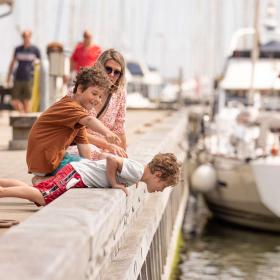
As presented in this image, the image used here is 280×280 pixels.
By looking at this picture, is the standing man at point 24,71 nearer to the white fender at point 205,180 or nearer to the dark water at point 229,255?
the white fender at point 205,180

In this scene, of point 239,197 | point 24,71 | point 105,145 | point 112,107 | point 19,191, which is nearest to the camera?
point 19,191

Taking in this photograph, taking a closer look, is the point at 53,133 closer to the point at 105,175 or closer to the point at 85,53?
the point at 105,175

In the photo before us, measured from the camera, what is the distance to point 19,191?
8672 millimetres

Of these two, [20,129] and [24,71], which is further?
[24,71]

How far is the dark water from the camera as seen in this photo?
53.6 feet

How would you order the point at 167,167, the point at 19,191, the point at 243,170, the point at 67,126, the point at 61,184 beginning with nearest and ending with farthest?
the point at 167,167 < the point at 61,184 < the point at 19,191 < the point at 67,126 < the point at 243,170

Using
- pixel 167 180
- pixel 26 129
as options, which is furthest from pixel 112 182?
pixel 26 129

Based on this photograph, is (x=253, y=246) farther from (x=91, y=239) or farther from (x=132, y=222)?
(x=91, y=239)

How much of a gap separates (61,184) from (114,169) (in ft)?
1.63

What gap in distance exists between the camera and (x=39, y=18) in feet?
147

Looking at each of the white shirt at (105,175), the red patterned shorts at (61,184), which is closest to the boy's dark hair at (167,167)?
the white shirt at (105,175)

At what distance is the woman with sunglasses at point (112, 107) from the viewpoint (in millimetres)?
9711

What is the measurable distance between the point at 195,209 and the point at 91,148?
666 inches

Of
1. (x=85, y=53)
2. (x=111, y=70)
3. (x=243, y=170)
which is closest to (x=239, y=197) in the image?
(x=243, y=170)
